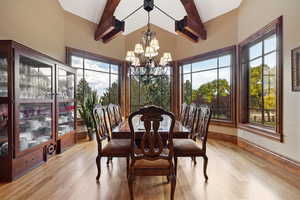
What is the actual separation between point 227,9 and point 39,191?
5.24m

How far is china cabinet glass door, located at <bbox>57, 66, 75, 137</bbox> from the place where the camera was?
12.0 feet

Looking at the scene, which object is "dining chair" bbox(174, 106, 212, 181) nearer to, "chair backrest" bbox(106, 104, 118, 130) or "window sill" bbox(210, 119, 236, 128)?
"chair backrest" bbox(106, 104, 118, 130)

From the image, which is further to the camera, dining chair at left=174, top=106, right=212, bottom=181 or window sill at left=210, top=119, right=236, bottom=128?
window sill at left=210, top=119, right=236, bottom=128

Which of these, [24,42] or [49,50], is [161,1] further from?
[24,42]

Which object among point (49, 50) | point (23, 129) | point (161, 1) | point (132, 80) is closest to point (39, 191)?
point (23, 129)

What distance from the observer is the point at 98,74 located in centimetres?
534

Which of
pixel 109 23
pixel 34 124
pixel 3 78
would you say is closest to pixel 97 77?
pixel 109 23

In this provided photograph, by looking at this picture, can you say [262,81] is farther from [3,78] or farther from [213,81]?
[3,78]

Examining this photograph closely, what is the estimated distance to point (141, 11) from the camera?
5203mm

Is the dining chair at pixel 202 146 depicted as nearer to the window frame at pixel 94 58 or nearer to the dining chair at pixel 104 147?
the dining chair at pixel 104 147

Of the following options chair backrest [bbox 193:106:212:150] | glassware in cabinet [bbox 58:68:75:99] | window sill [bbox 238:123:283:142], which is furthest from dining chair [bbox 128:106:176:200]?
glassware in cabinet [bbox 58:68:75:99]

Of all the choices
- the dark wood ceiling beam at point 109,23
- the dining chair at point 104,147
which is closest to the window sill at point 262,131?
the dining chair at point 104,147

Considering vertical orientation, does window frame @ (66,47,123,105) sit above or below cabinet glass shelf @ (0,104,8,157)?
above

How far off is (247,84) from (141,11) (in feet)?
11.8
